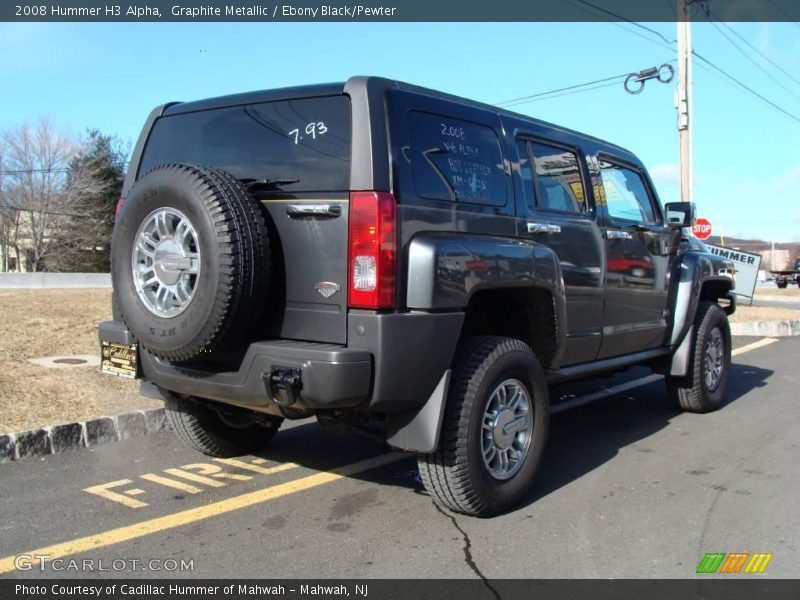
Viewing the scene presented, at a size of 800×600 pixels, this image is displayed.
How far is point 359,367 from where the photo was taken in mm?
3119

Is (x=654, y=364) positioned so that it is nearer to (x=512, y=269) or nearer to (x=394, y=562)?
(x=512, y=269)

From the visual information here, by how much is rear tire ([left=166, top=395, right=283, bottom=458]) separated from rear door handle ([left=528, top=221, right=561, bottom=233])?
1877 millimetres

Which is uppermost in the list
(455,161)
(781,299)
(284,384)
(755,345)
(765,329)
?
(455,161)

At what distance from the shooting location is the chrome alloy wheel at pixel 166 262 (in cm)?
331

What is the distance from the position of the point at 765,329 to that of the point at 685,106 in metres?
6.14

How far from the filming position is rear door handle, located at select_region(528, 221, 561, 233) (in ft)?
13.4

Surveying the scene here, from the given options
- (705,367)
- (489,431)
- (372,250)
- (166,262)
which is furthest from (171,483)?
(705,367)

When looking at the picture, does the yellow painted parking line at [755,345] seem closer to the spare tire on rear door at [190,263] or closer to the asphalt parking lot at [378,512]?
the asphalt parking lot at [378,512]

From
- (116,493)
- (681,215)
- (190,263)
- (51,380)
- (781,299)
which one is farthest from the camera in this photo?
(781,299)

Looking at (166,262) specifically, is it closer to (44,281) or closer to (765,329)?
(765,329)

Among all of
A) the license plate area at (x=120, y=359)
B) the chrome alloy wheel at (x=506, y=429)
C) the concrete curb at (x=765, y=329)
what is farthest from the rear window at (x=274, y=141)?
the concrete curb at (x=765, y=329)

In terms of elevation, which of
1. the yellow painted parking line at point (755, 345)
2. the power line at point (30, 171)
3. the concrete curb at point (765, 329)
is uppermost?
the power line at point (30, 171)

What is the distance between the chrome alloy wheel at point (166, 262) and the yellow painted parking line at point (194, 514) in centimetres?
109
